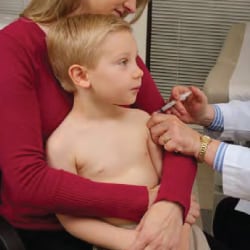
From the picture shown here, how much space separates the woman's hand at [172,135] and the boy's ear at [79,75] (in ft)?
0.72

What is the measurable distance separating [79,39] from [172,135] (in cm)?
35

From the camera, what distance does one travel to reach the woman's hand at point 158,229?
1130mm

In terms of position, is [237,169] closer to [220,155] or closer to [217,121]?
[220,155]

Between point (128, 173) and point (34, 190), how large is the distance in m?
0.26

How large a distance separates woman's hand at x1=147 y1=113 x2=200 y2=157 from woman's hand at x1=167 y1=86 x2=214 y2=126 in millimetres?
111

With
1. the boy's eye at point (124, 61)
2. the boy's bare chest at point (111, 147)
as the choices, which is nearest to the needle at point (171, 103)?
the boy's bare chest at point (111, 147)

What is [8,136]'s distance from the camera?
1.13 metres

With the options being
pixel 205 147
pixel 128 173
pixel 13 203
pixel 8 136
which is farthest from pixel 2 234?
pixel 205 147

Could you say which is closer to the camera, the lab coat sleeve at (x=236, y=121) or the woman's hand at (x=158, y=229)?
the woman's hand at (x=158, y=229)

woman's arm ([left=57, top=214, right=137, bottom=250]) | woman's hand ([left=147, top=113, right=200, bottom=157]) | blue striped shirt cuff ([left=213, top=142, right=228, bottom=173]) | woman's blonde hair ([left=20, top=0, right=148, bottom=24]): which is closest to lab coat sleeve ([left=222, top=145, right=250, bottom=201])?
blue striped shirt cuff ([left=213, top=142, right=228, bottom=173])

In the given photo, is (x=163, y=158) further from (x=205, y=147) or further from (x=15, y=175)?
(x=15, y=175)

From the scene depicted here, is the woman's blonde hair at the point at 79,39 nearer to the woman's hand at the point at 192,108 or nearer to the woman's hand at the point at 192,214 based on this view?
the woman's hand at the point at 192,108

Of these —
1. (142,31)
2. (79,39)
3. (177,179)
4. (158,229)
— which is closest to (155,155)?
(177,179)

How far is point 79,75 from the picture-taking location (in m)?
1.20
